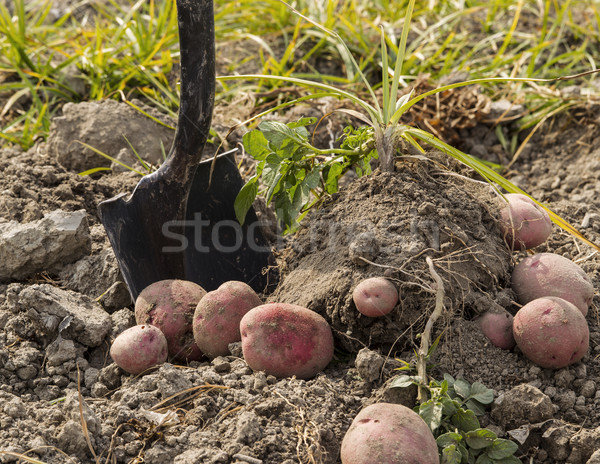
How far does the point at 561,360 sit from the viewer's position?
1.85 metres

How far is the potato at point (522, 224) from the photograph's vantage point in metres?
2.18

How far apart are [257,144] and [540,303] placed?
40.1 inches

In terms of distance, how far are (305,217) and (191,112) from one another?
535 mm

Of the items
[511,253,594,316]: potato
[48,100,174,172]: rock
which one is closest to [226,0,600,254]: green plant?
[511,253,594,316]: potato

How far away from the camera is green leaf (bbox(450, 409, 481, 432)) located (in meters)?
1.65

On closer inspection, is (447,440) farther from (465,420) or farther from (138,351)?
(138,351)

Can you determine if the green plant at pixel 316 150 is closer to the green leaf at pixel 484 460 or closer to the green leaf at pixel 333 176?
the green leaf at pixel 333 176

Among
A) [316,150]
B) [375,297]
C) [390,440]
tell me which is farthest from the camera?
[316,150]

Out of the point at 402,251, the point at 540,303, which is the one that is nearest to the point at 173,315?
the point at 402,251

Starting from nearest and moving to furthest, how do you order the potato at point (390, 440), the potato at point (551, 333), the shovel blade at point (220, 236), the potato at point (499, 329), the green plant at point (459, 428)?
1. the potato at point (390, 440)
2. the green plant at point (459, 428)
3. the potato at point (551, 333)
4. the potato at point (499, 329)
5. the shovel blade at point (220, 236)

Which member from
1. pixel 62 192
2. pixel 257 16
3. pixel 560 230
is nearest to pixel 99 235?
pixel 62 192

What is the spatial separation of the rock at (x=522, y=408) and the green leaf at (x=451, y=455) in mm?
223

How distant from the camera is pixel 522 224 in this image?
2178mm

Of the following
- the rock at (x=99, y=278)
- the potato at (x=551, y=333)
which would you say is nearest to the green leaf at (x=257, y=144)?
the rock at (x=99, y=278)
